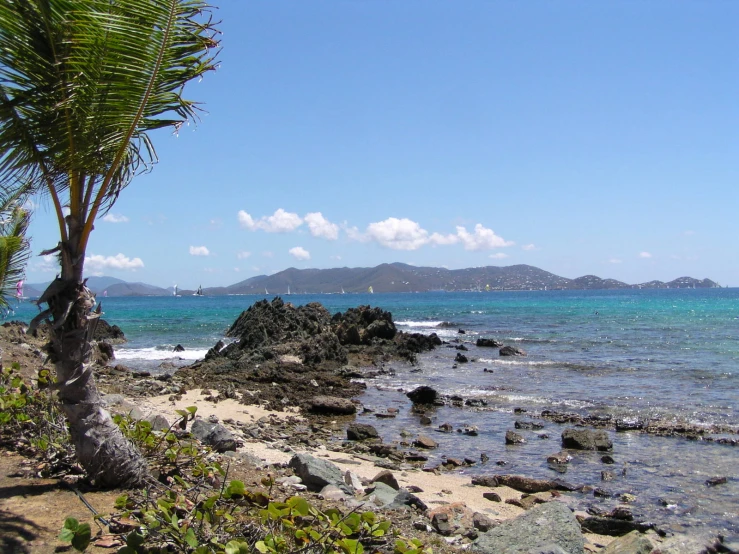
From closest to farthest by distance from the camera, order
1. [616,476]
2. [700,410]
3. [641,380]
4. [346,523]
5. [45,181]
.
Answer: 1. [346,523]
2. [45,181]
3. [616,476]
4. [700,410]
5. [641,380]

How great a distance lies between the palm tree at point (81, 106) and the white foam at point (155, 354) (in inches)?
928

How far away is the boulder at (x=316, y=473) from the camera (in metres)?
7.25

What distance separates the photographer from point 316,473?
24.1ft

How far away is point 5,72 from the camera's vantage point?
14.3ft

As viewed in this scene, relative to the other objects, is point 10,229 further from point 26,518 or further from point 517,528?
point 517,528

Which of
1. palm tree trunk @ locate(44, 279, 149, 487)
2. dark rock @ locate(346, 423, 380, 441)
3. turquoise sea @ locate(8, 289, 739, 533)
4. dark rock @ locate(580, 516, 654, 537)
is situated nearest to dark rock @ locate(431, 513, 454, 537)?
dark rock @ locate(580, 516, 654, 537)

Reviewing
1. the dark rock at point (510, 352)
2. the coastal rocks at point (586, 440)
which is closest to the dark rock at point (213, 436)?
the coastal rocks at point (586, 440)

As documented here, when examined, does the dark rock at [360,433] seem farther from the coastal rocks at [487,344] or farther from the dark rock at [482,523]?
the coastal rocks at [487,344]

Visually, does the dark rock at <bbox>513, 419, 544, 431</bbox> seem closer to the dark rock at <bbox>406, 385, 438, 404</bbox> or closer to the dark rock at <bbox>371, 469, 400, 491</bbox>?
the dark rock at <bbox>406, 385, 438, 404</bbox>

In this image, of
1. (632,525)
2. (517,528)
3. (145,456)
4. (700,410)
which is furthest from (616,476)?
(145,456)

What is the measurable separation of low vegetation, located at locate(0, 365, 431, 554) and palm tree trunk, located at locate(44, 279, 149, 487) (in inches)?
7.5

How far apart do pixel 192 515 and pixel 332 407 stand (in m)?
A: 11.0

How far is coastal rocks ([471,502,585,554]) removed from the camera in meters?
5.77

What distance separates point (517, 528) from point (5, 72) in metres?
6.24
